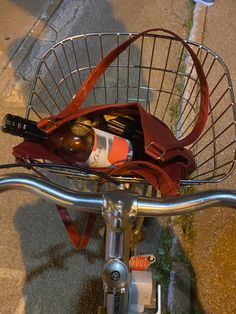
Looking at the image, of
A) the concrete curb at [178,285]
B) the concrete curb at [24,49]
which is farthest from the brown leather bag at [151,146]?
the concrete curb at [24,49]

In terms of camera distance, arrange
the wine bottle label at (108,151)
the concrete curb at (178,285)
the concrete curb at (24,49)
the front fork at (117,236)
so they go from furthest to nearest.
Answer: the concrete curb at (24,49)
the concrete curb at (178,285)
the wine bottle label at (108,151)
the front fork at (117,236)

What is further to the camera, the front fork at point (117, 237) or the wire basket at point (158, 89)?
the wire basket at point (158, 89)

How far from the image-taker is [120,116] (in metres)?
1.04

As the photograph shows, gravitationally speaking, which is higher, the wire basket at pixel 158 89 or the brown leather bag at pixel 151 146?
the wire basket at pixel 158 89

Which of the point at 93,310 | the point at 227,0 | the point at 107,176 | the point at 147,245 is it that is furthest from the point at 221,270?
the point at 227,0

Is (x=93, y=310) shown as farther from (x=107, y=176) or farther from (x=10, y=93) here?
(x=10, y=93)

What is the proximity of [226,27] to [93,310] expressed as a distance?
1591mm

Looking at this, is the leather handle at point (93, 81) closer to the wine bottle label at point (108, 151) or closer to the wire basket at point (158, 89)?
the wine bottle label at point (108, 151)

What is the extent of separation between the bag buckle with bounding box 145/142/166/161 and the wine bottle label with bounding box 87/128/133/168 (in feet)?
0.20

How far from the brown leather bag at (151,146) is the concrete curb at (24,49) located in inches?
42.6

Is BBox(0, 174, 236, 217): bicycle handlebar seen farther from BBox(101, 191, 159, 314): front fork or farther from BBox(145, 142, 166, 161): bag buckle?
BBox(145, 142, 166, 161): bag buckle

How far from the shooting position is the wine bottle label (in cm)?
93

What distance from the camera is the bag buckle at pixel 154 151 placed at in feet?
3.00

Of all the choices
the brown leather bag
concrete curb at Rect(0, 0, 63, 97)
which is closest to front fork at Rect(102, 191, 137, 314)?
the brown leather bag
